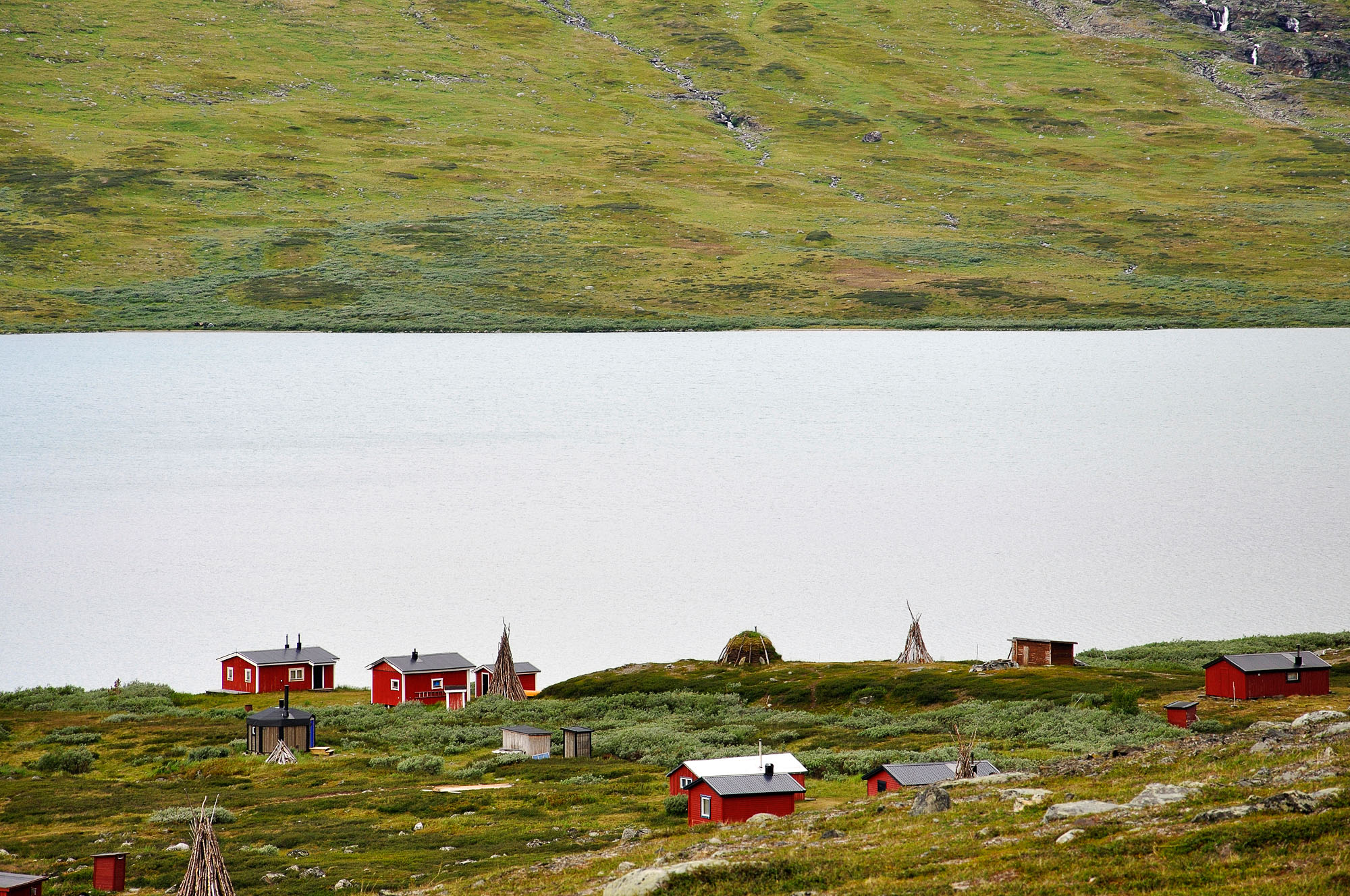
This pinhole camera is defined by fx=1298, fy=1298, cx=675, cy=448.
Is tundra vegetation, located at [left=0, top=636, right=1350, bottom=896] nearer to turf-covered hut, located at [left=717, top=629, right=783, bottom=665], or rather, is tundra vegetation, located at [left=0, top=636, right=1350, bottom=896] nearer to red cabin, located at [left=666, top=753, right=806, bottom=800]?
red cabin, located at [left=666, top=753, right=806, bottom=800]

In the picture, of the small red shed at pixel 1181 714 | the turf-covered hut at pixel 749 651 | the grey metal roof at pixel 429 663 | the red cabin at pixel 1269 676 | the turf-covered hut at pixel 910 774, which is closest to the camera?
the turf-covered hut at pixel 910 774

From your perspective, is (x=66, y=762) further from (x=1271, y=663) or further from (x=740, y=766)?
(x=1271, y=663)

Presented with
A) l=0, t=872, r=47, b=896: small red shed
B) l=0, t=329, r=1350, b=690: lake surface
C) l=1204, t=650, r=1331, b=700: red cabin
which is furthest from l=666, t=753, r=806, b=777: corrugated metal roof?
l=0, t=329, r=1350, b=690: lake surface

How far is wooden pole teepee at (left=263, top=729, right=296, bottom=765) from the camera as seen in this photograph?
45500mm

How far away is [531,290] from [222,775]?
120m

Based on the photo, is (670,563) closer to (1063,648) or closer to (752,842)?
(1063,648)

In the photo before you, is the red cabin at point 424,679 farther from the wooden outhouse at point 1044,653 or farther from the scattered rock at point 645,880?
the scattered rock at point 645,880

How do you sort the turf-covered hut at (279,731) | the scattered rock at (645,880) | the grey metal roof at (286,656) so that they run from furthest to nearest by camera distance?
the grey metal roof at (286,656), the turf-covered hut at (279,731), the scattered rock at (645,880)

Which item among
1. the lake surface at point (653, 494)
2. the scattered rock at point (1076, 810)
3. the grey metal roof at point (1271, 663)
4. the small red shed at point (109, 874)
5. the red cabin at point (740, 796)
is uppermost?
the lake surface at point (653, 494)

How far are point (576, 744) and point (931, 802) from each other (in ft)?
77.6

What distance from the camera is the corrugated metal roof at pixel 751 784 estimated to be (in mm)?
30047

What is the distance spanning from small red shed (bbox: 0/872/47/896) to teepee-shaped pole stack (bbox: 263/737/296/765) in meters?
19.3

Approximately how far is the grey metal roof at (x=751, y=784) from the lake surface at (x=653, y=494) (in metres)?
40.5

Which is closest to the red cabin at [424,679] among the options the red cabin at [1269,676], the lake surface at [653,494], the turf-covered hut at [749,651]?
the lake surface at [653,494]
